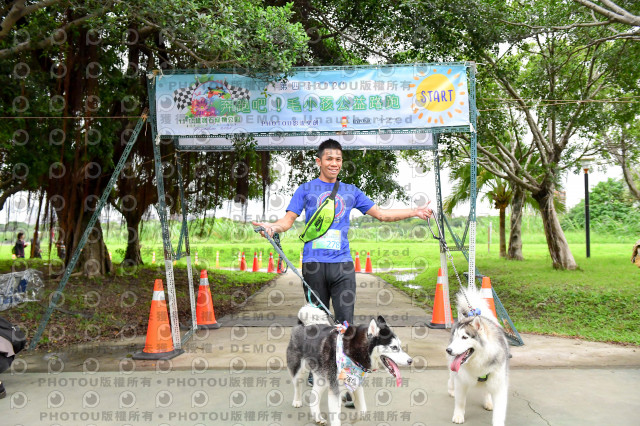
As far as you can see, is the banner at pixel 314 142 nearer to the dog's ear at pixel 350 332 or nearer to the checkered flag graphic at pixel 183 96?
the checkered flag graphic at pixel 183 96

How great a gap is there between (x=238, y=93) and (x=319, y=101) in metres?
1.00

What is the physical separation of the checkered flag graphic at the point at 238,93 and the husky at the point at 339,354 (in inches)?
128

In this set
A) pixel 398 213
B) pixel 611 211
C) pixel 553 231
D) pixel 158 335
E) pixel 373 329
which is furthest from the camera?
pixel 611 211

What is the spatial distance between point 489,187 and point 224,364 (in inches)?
703

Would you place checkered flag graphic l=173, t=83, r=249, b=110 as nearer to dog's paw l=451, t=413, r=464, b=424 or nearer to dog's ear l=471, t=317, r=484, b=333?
dog's ear l=471, t=317, r=484, b=333

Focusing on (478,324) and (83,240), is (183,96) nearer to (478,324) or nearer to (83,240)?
(83,240)

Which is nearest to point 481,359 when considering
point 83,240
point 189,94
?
point 189,94

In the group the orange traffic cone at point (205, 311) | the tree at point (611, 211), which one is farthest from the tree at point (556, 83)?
the tree at point (611, 211)

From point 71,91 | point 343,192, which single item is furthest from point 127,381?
point 71,91

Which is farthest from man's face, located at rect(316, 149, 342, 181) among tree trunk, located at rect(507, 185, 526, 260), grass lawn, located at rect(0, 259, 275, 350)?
tree trunk, located at rect(507, 185, 526, 260)

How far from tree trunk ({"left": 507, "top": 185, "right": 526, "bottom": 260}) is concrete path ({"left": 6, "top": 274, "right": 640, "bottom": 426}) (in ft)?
43.0

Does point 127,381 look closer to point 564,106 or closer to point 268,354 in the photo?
point 268,354

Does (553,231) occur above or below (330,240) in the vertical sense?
below

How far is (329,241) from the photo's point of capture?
155 inches
